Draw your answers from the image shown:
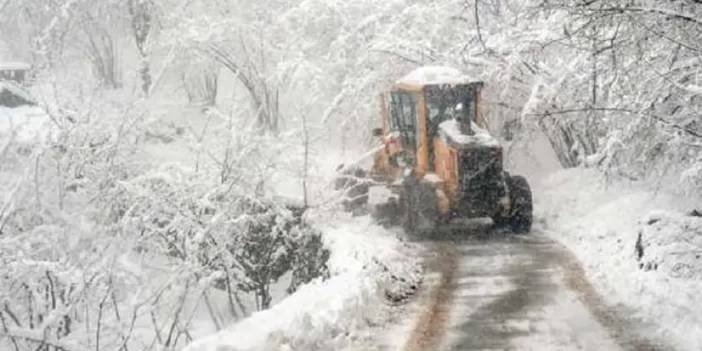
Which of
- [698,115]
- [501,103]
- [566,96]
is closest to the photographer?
[698,115]

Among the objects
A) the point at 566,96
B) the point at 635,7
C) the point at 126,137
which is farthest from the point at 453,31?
the point at 635,7

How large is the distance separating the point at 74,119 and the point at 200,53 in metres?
17.8

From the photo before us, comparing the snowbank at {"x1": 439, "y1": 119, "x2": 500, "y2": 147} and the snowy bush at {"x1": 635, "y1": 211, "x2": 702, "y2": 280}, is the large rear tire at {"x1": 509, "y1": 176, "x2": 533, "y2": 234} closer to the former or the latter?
the snowbank at {"x1": 439, "y1": 119, "x2": 500, "y2": 147}

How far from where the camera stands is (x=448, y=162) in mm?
15242

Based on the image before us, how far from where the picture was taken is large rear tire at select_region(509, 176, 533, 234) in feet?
49.0

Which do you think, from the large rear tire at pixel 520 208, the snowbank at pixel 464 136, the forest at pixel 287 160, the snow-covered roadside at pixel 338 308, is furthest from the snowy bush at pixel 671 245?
the snowbank at pixel 464 136

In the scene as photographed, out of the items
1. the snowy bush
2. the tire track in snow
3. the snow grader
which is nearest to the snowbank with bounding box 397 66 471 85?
the snow grader

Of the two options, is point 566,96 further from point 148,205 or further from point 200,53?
point 200,53

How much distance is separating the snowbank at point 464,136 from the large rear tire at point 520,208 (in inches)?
34.8

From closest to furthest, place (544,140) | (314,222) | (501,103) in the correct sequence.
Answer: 1. (314,222)
2. (501,103)
3. (544,140)

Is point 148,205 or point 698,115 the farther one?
point 148,205

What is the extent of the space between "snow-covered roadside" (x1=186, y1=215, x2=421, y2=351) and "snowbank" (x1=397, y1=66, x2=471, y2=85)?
13.2 ft

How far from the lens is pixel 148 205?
12.7 metres

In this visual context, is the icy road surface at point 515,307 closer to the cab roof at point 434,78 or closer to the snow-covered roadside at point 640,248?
the snow-covered roadside at point 640,248
